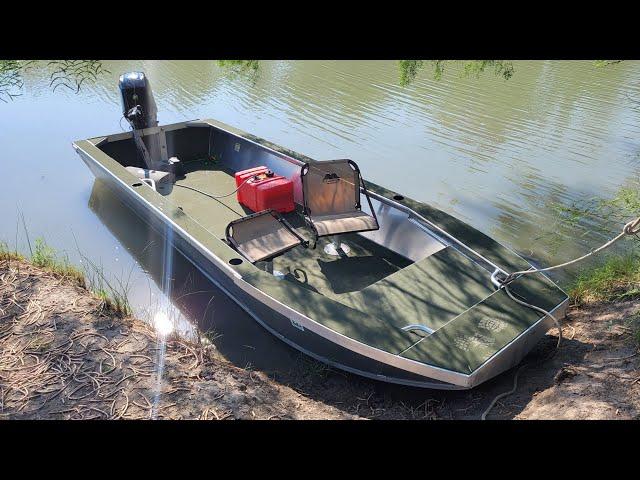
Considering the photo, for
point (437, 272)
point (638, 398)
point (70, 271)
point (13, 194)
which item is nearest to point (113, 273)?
point (70, 271)

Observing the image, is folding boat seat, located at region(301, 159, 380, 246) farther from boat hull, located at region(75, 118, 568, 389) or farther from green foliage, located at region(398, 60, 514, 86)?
green foliage, located at region(398, 60, 514, 86)

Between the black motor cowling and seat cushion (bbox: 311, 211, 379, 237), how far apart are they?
302 centimetres

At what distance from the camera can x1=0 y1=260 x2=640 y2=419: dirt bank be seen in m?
2.66

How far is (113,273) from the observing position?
16.4ft

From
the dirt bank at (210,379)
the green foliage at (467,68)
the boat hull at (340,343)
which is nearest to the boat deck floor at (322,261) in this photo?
the boat hull at (340,343)

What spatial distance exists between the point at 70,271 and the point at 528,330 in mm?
3490

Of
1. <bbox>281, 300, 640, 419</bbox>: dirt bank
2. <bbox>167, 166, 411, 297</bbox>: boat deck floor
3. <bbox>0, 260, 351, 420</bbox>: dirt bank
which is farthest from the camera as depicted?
<bbox>167, 166, 411, 297</bbox>: boat deck floor

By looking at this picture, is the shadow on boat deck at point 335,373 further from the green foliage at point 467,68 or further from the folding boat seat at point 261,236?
the green foliage at point 467,68

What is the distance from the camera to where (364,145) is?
7.84 m

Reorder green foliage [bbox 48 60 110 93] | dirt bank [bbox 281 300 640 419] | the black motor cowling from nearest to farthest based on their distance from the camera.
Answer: dirt bank [bbox 281 300 640 419], green foliage [bbox 48 60 110 93], the black motor cowling

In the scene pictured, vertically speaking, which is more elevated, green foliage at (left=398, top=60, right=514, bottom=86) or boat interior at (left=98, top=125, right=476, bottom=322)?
green foliage at (left=398, top=60, right=514, bottom=86)

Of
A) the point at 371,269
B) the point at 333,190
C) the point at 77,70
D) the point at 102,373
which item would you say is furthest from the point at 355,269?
the point at 77,70

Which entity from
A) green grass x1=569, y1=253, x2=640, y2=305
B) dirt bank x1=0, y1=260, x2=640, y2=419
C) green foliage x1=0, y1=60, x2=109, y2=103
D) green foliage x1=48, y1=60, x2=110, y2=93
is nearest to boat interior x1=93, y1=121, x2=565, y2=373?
dirt bank x1=0, y1=260, x2=640, y2=419

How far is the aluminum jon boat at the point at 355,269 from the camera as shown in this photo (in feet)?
10.3
